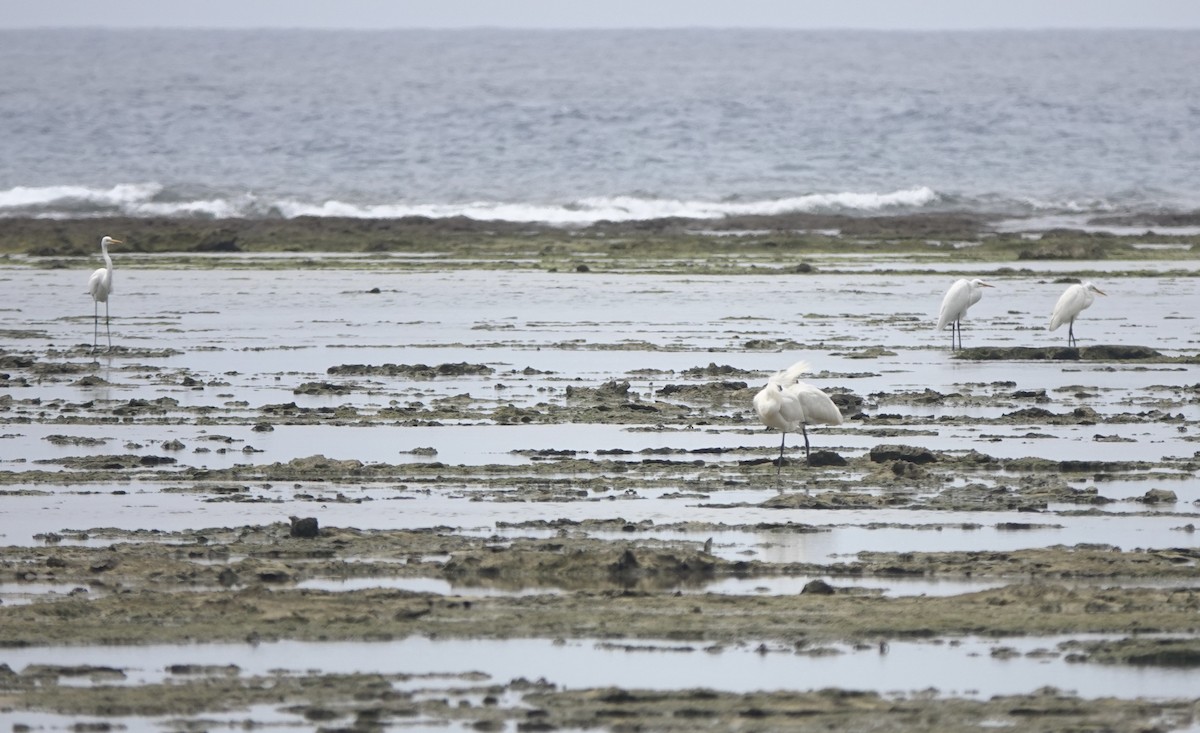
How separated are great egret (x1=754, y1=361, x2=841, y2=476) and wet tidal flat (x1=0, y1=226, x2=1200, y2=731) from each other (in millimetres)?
317

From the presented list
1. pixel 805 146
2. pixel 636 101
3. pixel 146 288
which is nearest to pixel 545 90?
pixel 636 101

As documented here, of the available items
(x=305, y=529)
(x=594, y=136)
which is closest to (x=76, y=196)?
(x=594, y=136)

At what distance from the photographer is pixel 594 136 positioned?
7525 centimetres

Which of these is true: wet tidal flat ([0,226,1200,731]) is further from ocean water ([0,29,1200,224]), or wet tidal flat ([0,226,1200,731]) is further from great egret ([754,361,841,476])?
ocean water ([0,29,1200,224])

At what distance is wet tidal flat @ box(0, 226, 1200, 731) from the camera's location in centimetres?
698

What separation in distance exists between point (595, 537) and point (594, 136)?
66333mm

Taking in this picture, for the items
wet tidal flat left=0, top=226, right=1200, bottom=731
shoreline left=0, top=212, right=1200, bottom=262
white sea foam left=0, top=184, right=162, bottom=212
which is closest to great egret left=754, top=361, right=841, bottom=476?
wet tidal flat left=0, top=226, right=1200, bottom=731

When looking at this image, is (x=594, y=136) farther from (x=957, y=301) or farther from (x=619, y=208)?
(x=957, y=301)

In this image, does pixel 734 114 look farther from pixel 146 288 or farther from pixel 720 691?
pixel 720 691

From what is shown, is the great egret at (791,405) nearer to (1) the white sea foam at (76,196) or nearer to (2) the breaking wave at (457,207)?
(2) the breaking wave at (457,207)

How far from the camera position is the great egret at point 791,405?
12398 mm

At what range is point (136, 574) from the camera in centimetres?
884

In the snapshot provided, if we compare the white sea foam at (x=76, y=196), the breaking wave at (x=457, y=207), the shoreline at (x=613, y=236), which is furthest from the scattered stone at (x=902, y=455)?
the white sea foam at (x=76, y=196)

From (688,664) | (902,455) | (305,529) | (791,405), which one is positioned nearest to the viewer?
(688,664)
